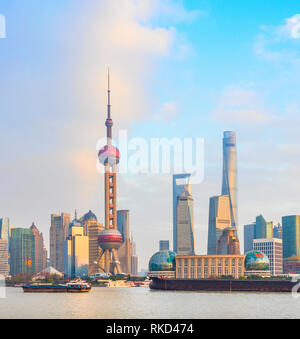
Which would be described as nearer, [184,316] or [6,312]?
[184,316]

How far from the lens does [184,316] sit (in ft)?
332

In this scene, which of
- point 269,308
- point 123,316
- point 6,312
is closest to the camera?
point 123,316
